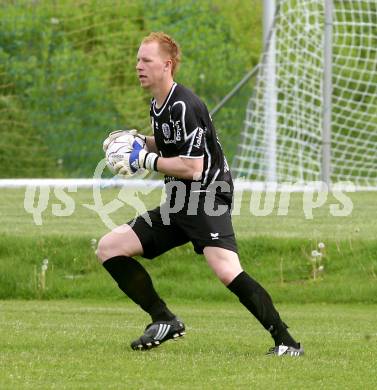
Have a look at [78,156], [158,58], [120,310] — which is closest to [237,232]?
[120,310]

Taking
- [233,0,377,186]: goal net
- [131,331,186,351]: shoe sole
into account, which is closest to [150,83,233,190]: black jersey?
[131,331,186,351]: shoe sole

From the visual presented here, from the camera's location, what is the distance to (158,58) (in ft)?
23.5

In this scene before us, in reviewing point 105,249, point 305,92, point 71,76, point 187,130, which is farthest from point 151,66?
point 71,76

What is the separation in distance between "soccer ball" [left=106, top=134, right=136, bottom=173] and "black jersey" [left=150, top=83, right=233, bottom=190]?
177mm

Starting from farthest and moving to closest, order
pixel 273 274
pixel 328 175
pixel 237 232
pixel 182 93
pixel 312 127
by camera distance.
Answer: pixel 312 127
pixel 328 175
pixel 237 232
pixel 273 274
pixel 182 93

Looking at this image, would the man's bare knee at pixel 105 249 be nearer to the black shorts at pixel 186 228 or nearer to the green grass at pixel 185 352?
the black shorts at pixel 186 228

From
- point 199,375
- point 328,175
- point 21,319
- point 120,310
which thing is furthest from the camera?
point 328,175

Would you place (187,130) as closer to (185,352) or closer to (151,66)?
(151,66)

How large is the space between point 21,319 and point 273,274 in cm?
294

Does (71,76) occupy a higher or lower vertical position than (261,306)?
higher

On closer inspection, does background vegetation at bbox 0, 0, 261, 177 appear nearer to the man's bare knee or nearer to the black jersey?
Answer: the man's bare knee

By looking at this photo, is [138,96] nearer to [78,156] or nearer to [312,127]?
[78,156]

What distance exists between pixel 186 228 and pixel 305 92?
9040 mm

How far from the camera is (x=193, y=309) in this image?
33.6 ft
